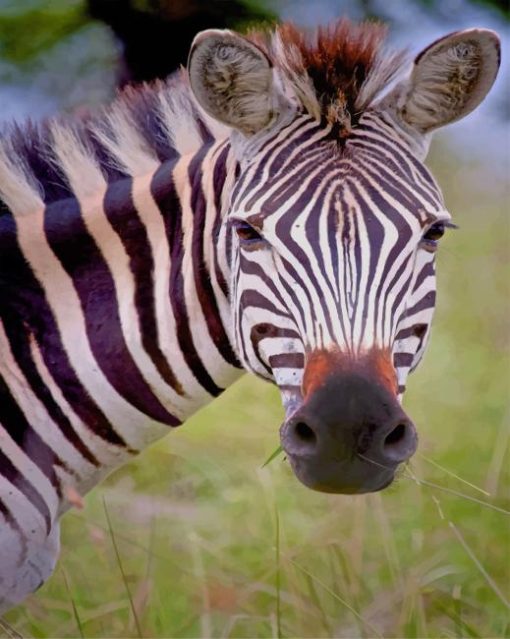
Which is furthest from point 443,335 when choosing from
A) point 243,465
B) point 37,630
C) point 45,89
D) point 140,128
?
point 140,128

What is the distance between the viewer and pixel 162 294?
10.5 ft

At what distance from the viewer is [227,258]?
9.79 feet

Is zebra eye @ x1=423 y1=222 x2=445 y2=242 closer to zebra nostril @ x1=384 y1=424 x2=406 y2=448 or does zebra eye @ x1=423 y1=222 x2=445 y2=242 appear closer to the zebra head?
the zebra head

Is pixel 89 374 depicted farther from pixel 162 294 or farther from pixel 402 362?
pixel 402 362

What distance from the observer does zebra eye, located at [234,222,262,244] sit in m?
2.81

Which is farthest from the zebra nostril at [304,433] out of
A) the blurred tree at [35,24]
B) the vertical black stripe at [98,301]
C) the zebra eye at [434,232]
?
the blurred tree at [35,24]

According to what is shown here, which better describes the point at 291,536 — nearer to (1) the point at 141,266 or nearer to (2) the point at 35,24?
(1) the point at 141,266

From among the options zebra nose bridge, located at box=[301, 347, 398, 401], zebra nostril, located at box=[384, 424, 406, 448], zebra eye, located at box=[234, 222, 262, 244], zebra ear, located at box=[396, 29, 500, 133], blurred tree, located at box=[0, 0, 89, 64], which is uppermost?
zebra ear, located at box=[396, 29, 500, 133]

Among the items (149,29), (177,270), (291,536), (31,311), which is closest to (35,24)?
(149,29)

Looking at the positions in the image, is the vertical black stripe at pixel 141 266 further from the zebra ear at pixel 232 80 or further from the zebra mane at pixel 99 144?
the zebra ear at pixel 232 80

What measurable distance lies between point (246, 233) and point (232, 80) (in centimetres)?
48

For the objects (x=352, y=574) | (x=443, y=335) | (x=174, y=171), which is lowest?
(x=443, y=335)

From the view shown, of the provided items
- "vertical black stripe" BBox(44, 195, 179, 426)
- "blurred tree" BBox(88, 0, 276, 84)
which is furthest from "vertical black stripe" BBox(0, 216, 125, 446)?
"blurred tree" BBox(88, 0, 276, 84)

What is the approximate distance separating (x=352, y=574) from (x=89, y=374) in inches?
71.6
